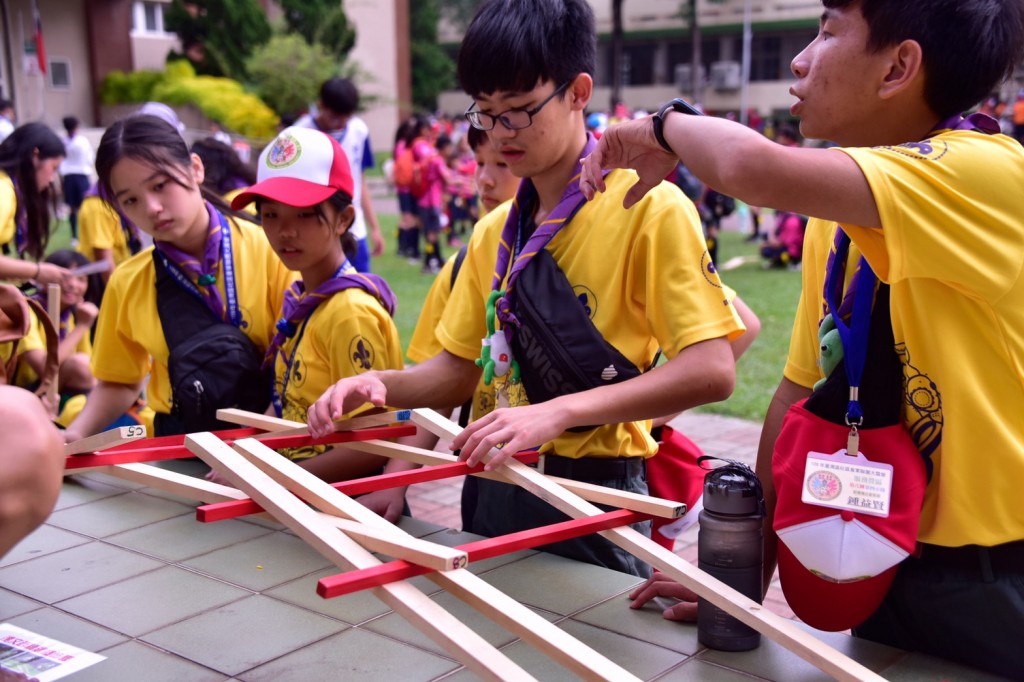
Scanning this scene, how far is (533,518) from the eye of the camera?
2492mm

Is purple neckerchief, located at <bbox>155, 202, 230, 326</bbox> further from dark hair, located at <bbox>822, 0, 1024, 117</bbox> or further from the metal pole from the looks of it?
the metal pole

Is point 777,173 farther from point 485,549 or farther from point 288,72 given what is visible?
point 288,72

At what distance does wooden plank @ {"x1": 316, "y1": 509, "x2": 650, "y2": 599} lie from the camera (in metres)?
1.48

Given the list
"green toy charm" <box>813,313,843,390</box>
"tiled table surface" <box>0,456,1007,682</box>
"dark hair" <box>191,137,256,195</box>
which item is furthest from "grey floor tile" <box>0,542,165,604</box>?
"dark hair" <box>191,137,256,195</box>

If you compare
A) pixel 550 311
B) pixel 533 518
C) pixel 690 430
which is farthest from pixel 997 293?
pixel 690 430

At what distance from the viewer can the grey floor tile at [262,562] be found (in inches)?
97.9

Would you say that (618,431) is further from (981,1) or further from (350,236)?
(350,236)

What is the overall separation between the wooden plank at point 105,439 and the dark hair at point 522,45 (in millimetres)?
1088

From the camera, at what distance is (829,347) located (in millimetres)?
1824

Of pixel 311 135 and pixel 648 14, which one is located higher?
pixel 648 14

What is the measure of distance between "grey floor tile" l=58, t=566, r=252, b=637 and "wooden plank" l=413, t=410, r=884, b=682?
0.81 m

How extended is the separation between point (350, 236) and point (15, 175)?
9.74 ft

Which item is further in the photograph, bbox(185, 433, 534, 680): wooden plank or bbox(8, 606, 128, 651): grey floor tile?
bbox(8, 606, 128, 651): grey floor tile

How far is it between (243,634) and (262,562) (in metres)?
0.43
